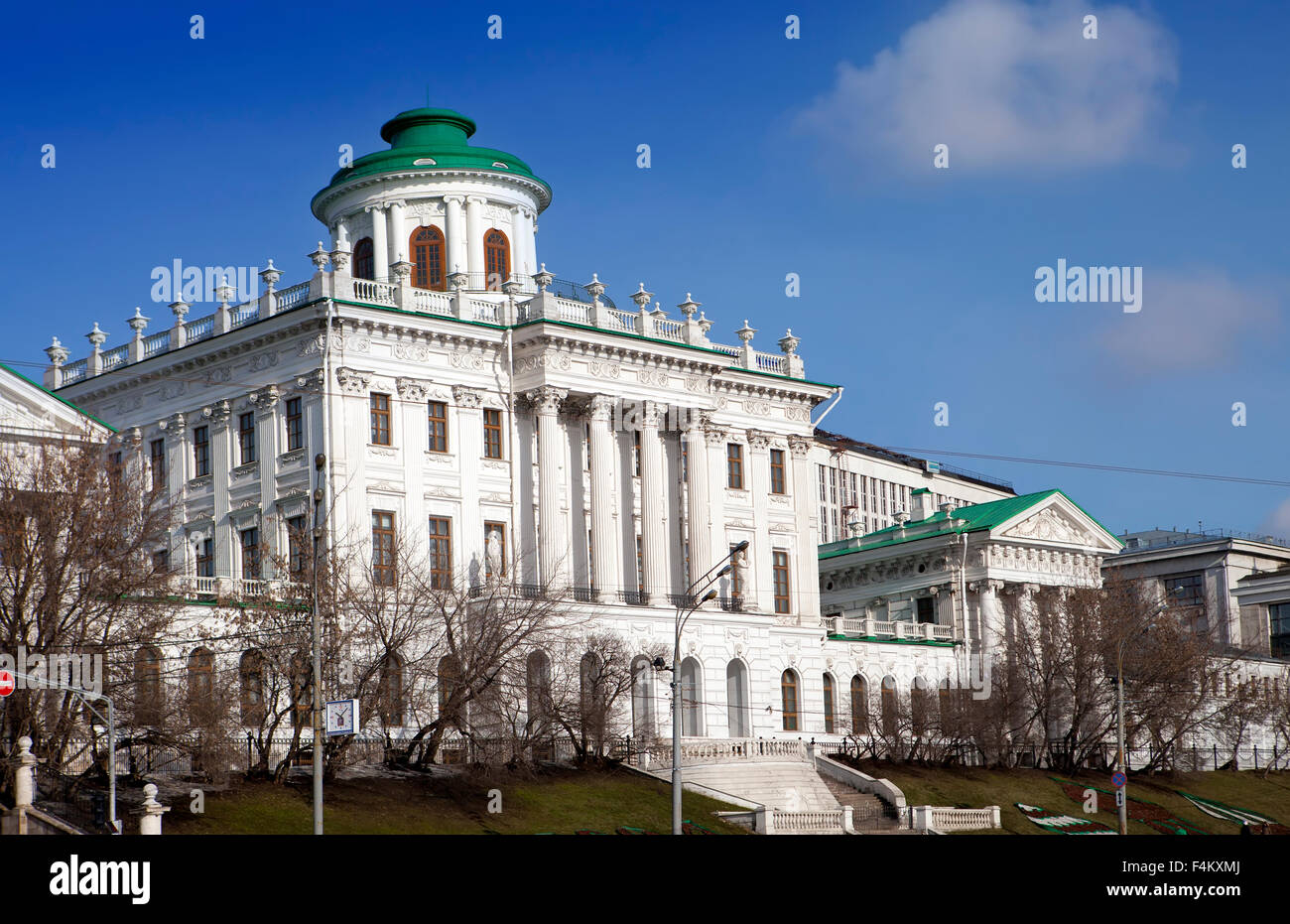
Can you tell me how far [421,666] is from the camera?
62375 millimetres

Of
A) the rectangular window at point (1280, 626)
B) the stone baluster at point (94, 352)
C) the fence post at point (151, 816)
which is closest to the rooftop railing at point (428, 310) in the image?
the stone baluster at point (94, 352)

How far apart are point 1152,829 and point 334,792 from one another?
108ft

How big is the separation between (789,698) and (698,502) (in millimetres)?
9789

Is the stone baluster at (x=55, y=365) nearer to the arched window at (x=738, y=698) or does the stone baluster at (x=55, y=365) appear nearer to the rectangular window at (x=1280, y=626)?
the arched window at (x=738, y=698)

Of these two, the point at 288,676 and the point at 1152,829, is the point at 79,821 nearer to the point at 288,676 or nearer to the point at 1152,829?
the point at 288,676

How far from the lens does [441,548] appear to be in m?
73.1

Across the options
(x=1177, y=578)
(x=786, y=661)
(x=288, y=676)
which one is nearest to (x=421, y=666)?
(x=288, y=676)

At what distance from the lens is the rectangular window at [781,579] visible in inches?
3307

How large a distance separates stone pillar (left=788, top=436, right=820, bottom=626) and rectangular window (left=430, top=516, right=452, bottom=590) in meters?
17.8

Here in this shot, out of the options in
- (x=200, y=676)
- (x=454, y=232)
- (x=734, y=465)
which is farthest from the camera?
(x=734, y=465)

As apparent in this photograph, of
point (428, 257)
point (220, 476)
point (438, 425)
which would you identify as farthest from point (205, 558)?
point (428, 257)

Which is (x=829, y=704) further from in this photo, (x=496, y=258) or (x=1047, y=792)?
(x=496, y=258)

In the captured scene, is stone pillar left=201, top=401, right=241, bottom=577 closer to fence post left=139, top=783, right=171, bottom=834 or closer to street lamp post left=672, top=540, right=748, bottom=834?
street lamp post left=672, top=540, right=748, bottom=834

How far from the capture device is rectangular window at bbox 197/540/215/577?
74.1 metres
